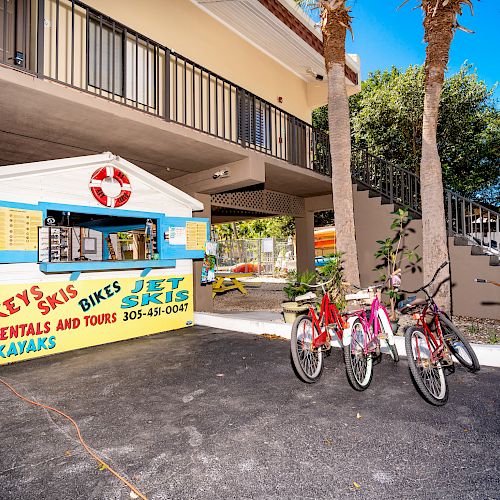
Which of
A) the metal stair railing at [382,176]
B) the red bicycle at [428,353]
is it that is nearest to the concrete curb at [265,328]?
the red bicycle at [428,353]

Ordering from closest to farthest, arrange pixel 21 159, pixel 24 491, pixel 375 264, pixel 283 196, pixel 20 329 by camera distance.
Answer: pixel 24 491
pixel 20 329
pixel 21 159
pixel 375 264
pixel 283 196

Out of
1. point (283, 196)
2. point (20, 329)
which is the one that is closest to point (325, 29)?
point (283, 196)

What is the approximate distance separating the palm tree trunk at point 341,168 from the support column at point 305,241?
19.5 feet

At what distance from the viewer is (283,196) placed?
40.2ft

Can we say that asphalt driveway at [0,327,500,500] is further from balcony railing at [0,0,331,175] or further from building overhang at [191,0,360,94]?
building overhang at [191,0,360,94]

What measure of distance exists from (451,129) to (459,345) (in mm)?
12498

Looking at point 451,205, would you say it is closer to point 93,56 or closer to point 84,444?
point 93,56

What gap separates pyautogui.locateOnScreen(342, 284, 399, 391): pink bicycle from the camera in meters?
4.02

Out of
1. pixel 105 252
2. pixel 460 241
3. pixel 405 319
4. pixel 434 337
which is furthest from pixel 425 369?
pixel 105 252

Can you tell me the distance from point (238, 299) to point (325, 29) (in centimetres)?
840

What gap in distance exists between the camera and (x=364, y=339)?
14.0 feet

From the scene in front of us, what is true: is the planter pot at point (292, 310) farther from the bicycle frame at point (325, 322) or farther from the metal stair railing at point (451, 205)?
the metal stair railing at point (451, 205)

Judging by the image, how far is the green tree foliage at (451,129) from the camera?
1421cm

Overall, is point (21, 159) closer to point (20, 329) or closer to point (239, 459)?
point (20, 329)
